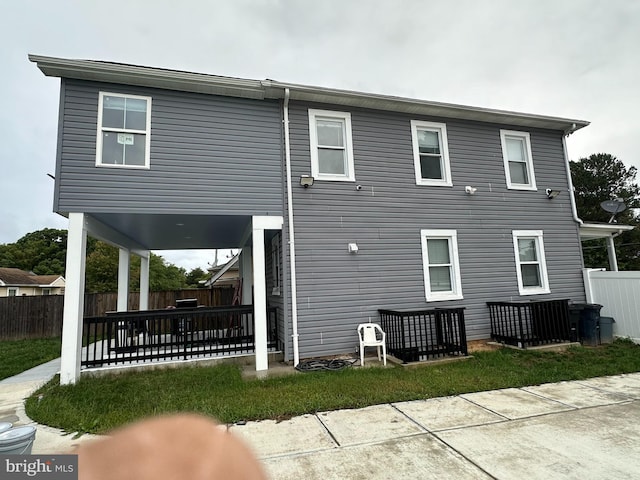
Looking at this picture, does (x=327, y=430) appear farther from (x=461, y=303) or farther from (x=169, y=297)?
(x=169, y=297)

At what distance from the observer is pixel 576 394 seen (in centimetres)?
461

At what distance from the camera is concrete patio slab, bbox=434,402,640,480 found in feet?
9.11

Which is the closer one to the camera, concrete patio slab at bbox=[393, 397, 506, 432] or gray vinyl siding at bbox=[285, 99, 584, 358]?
concrete patio slab at bbox=[393, 397, 506, 432]

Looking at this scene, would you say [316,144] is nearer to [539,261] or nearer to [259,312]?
[259,312]

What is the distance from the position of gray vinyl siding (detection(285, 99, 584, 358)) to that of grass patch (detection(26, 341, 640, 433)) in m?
1.47

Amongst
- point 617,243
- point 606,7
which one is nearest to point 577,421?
point 606,7

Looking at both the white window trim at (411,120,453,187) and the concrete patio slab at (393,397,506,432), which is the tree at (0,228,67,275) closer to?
the white window trim at (411,120,453,187)

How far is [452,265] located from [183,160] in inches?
249

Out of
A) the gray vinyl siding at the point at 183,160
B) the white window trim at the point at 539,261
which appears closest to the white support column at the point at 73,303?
the gray vinyl siding at the point at 183,160

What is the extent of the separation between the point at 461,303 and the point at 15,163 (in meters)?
27.2

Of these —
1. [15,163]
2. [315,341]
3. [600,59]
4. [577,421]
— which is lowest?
[577,421]

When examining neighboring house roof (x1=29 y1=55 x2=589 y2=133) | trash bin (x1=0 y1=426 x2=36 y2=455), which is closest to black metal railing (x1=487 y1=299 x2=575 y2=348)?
neighboring house roof (x1=29 y1=55 x2=589 y2=133)

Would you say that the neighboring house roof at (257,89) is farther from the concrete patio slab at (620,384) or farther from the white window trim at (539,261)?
the concrete patio slab at (620,384)

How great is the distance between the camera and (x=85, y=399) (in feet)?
15.7
